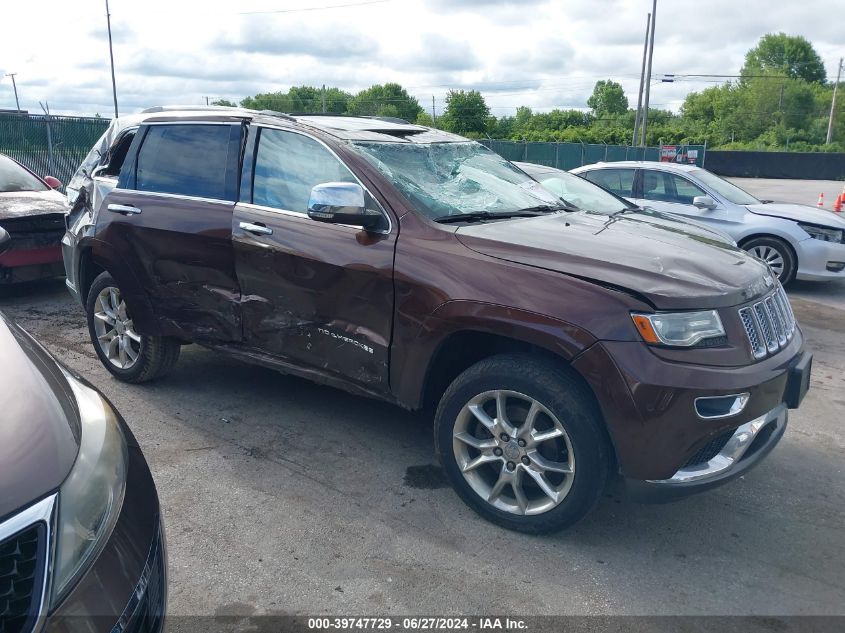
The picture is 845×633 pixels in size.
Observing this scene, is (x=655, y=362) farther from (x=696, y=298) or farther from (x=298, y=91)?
(x=298, y=91)

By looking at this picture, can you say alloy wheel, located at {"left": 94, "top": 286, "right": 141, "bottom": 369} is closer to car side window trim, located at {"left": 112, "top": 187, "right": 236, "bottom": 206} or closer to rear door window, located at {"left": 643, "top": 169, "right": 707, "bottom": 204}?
car side window trim, located at {"left": 112, "top": 187, "right": 236, "bottom": 206}

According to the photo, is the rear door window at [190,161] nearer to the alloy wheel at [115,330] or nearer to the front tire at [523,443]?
the alloy wheel at [115,330]

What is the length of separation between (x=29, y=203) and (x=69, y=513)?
23.4 ft

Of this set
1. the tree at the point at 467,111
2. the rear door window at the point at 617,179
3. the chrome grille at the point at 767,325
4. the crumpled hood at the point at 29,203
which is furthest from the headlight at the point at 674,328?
the tree at the point at 467,111

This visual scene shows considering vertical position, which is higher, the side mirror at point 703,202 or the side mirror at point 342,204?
the side mirror at point 342,204

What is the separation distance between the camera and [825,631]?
8.96 feet

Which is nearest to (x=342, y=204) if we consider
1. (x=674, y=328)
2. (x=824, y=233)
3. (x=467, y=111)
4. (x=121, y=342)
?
(x=674, y=328)

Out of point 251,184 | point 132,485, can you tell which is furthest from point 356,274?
point 132,485

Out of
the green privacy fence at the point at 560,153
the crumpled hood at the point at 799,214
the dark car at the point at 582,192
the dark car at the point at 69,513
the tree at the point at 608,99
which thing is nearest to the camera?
the dark car at the point at 69,513

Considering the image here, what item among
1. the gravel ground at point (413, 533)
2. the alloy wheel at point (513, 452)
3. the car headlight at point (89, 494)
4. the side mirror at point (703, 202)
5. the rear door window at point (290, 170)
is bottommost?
the gravel ground at point (413, 533)

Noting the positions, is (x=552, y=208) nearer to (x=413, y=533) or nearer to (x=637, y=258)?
(x=637, y=258)

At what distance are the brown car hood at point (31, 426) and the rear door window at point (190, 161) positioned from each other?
2.13 m

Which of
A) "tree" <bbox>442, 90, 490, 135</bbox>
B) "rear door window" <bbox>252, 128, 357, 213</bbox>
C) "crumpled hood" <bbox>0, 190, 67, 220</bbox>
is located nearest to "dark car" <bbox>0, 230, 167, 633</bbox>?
"rear door window" <bbox>252, 128, 357, 213</bbox>

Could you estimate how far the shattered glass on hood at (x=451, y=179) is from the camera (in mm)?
3791
